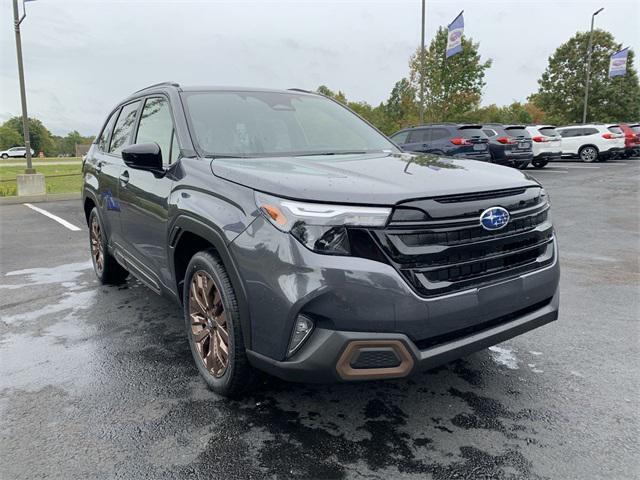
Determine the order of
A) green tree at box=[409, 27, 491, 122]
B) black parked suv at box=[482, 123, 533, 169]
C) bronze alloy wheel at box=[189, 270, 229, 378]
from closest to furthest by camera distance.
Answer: bronze alloy wheel at box=[189, 270, 229, 378] < black parked suv at box=[482, 123, 533, 169] < green tree at box=[409, 27, 491, 122]

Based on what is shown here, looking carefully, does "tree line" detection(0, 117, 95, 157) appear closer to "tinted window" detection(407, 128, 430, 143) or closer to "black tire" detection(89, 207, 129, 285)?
"tinted window" detection(407, 128, 430, 143)

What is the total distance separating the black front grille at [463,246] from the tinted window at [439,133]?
13.3 m

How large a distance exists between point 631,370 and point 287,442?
220 cm

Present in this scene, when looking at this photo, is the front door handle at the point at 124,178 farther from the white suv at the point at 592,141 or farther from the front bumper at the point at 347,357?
the white suv at the point at 592,141

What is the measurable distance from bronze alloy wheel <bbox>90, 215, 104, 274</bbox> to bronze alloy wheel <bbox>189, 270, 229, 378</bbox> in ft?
7.99

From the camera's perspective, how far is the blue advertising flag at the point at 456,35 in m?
23.1

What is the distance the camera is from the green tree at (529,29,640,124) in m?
44.8

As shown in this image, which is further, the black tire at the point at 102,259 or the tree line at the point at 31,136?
the tree line at the point at 31,136

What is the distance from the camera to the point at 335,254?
2215 mm

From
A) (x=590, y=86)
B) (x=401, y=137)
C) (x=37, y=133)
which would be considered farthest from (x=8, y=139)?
(x=401, y=137)

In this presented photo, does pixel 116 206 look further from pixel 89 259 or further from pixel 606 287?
pixel 606 287

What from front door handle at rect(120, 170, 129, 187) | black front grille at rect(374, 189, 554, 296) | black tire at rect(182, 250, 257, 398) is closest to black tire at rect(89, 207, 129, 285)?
front door handle at rect(120, 170, 129, 187)

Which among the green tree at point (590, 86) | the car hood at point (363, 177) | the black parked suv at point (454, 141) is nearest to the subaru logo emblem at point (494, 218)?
the car hood at point (363, 177)

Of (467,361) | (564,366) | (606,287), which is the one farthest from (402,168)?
(606,287)
